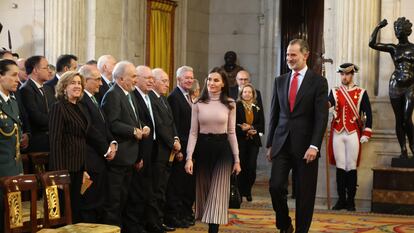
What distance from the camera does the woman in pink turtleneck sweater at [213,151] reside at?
302 inches

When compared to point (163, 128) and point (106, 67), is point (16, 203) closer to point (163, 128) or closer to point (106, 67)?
point (163, 128)

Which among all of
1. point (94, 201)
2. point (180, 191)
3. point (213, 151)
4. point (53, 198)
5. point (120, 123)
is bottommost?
point (180, 191)

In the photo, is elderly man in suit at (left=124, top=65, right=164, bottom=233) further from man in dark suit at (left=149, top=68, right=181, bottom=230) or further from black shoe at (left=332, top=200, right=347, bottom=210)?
black shoe at (left=332, top=200, right=347, bottom=210)

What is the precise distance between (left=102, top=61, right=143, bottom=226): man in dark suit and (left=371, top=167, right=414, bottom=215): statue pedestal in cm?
389

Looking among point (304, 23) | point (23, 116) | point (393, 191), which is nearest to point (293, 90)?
point (23, 116)

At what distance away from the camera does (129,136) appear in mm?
7652

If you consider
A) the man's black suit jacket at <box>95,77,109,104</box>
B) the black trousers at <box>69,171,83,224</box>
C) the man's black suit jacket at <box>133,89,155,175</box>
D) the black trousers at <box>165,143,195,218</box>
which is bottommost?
the black trousers at <box>165,143,195,218</box>

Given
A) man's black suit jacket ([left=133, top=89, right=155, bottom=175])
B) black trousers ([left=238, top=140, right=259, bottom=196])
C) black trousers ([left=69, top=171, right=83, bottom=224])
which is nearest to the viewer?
black trousers ([left=69, top=171, right=83, bottom=224])

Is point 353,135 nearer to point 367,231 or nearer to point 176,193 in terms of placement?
point 367,231

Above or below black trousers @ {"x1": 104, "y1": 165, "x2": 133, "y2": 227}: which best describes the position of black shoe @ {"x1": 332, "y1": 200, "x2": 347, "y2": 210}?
below

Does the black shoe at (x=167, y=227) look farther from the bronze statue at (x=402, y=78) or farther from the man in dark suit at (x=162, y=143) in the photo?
the bronze statue at (x=402, y=78)

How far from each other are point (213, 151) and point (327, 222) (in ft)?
7.87

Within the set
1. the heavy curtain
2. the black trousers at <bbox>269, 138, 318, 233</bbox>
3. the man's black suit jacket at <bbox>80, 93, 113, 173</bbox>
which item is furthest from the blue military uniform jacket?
the heavy curtain

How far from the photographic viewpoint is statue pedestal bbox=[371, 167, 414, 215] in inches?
407
